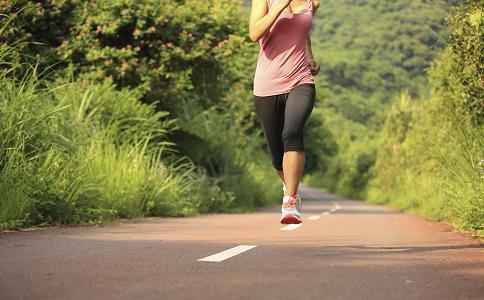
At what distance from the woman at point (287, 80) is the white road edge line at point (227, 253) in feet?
1.35

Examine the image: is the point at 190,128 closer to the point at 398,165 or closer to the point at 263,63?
the point at 263,63

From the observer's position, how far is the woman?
277 inches

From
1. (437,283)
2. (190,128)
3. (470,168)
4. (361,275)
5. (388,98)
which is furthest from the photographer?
(388,98)

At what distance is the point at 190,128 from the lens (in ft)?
69.9

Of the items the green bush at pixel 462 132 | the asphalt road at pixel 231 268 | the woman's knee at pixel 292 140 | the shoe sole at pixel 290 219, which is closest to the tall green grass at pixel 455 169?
the green bush at pixel 462 132

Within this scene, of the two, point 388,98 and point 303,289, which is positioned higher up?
point 388,98

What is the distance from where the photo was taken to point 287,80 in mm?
7180

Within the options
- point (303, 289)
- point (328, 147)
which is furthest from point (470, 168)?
point (328, 147)

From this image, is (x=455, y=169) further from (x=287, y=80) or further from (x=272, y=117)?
(x=287, y=80)

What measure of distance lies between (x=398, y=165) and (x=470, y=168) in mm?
28821

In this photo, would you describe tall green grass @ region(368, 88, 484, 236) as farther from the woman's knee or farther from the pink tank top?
the pink tank top

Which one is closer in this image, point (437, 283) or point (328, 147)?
point (437, 283)

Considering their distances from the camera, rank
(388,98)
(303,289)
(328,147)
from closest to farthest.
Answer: (303,289) < (328,147) < (388,98)

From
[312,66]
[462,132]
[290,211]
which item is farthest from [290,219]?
[462,132]
